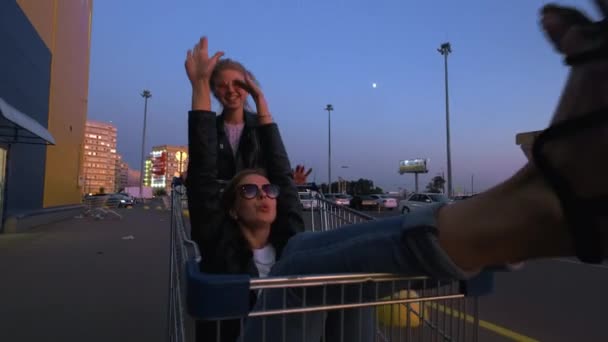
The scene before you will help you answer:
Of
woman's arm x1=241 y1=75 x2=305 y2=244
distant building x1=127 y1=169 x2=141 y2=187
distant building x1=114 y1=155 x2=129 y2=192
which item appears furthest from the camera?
distant building x1=127 y1=169 x2=141 y2=187

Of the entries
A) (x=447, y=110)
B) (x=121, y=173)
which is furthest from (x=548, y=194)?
(x=121, y=173)

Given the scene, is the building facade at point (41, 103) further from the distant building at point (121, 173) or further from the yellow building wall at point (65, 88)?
the distant building at point (121, 173)

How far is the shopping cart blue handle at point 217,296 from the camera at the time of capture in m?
0.99

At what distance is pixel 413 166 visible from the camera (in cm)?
5438

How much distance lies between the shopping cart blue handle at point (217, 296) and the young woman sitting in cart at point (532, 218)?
7.4 inches

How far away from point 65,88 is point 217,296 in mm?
19732

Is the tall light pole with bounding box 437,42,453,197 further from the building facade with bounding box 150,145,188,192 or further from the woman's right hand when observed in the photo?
the woman's right hand

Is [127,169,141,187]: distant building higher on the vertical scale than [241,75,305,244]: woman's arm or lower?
higher

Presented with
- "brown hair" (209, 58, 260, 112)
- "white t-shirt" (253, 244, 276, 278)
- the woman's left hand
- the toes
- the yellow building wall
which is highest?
the yellow building wall

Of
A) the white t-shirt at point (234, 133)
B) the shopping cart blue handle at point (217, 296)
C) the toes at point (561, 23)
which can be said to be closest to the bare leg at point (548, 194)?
the toes at point (561, 23)

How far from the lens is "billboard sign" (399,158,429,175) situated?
5250 centimetres

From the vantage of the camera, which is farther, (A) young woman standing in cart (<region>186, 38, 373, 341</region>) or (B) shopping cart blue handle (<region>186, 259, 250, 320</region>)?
(A) young woman standing in cart (<region>186, 38, 373, 341</region>)

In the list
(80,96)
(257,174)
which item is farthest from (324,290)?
(80,96)

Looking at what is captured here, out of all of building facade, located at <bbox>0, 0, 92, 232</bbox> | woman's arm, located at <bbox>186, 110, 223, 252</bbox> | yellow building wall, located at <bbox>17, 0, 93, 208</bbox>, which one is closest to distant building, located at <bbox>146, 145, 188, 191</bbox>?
woman's arm, located at <bbox>186, 110, 223, 252</bbox>
